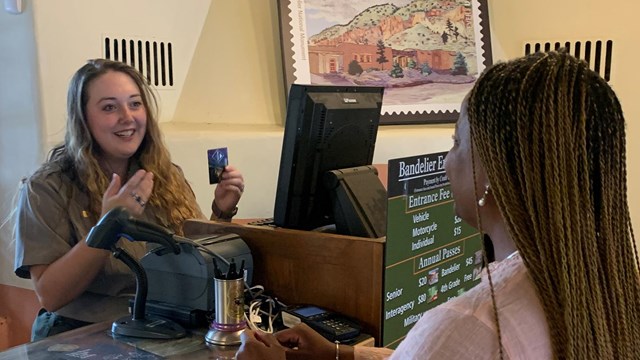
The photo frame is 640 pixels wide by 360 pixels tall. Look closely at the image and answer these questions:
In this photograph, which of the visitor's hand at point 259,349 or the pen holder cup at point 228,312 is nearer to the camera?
the visitor's hand at point 259,349

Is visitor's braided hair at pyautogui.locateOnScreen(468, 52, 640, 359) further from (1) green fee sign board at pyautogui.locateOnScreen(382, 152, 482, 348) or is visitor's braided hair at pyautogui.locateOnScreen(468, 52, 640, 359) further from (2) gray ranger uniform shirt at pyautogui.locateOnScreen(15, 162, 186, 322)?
(2) gray ranger uniform shirt at pyautogui.locateOnScreen(15, 162, 186, 322)

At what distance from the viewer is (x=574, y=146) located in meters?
0.87

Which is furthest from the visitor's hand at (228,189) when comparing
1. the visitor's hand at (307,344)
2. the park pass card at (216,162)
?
the visitor's hand at (307,344)

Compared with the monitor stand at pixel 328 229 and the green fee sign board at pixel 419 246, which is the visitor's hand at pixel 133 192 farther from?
the green fee sign board at pixel 419 246

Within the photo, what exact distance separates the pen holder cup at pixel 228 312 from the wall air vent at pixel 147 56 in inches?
46.1

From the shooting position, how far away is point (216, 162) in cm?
185

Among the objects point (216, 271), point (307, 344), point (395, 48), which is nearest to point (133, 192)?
point (216, 271)

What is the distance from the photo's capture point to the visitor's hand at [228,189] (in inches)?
76.4

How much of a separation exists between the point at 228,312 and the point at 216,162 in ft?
2.00

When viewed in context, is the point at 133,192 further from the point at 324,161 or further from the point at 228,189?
the point at 324,161

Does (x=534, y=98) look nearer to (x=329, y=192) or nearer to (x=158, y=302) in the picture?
(x=329, y=192)

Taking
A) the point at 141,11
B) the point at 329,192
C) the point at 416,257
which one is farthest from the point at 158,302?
the point at 141,11

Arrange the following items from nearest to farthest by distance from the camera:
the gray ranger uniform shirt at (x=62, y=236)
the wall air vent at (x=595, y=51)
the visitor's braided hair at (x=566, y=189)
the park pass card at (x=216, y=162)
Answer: the visitor's braided hair at (x=566, y=189)
the gray ranger uniform shirt at (x=62, y=236)
the park pass card at (x=216, y=162)
the wall air vent at (x=595, y=51)

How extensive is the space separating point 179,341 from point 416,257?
1.76 ft
